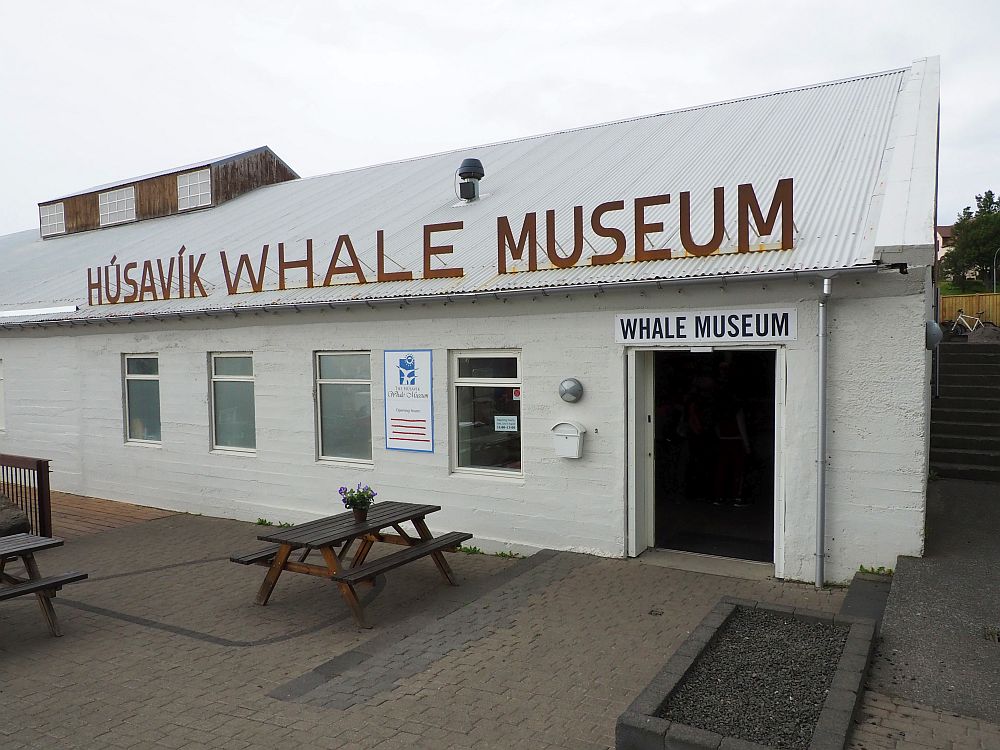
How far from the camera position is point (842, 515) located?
6676 millimetres

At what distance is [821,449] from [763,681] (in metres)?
2.83

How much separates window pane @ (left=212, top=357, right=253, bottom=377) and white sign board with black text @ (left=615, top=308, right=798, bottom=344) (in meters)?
5.63

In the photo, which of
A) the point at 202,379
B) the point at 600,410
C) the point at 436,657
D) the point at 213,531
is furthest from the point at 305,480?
the point at 436,657

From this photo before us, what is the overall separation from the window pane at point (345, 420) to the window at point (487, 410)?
136 cm

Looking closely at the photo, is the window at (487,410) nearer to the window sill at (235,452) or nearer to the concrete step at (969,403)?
the window sill at (235,452)

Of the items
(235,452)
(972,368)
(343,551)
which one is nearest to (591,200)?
(343,551)

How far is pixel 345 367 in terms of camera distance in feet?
31.9

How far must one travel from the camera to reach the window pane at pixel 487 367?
8.50 metres

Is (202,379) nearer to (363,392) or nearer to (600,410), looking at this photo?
(363,392)

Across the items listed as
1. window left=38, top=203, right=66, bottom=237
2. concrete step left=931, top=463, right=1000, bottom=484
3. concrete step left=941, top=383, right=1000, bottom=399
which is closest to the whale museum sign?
concrete step left=931, top=463, right=1000, bottom=484

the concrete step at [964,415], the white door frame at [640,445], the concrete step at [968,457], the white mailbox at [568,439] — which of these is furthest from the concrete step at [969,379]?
the white mailbox at [568,439]

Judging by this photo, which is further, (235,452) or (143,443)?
(143,443)

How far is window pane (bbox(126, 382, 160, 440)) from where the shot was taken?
465 inches

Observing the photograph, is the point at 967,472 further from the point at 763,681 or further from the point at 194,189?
the point at 194,189
